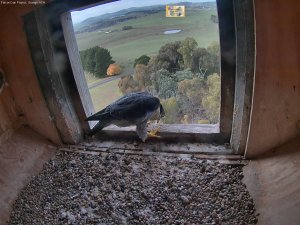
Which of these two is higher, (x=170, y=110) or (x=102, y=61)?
(x=102, y=61)

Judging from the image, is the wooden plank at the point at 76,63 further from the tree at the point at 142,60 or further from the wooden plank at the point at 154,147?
the tree at the point at 142,60

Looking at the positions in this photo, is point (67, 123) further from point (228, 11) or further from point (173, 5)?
point (228, 11)

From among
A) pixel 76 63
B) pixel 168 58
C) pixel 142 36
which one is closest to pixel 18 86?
pixel 76 63

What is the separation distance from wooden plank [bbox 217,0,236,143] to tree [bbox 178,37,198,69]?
0.58ft

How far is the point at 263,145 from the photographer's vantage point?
1.40 meters

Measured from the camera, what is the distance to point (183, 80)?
5.32 feet

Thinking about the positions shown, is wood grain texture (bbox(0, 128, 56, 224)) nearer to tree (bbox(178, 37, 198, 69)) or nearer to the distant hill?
the distant hill

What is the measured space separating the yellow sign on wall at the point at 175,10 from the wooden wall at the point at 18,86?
2.22ft

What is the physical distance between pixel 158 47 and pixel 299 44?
74 centimetres

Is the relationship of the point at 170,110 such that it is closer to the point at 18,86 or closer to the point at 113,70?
the point at 113,70

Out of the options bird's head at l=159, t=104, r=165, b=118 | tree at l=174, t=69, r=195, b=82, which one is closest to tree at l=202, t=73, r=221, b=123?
tree at l=174, t=69, r=195, b=82

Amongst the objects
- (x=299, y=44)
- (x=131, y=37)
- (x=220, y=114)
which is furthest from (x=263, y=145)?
(x=131, y=37)

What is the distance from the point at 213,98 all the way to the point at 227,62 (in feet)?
0.84

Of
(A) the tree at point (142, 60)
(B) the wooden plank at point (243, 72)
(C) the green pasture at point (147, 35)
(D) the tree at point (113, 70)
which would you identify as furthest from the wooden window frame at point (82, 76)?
(A) the tree at point (142, 60)
